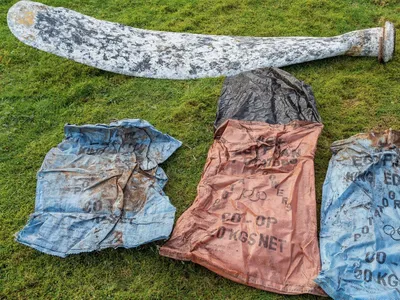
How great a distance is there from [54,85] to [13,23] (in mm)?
601

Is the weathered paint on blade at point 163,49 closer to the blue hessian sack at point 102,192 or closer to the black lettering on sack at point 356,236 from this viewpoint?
the blue hessian sack at point 102,192

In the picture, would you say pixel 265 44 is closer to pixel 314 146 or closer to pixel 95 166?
pixel 314 146

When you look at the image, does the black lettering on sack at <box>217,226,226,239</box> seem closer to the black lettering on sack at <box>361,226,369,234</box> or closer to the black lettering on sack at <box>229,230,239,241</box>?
the black lettering on sack at <box>229,230,239,241</box>

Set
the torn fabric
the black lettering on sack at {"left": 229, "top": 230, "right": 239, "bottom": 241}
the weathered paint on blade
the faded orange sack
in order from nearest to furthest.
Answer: the faded orange sack → the black lettering on sack at {"left": 229, "top": 230, "right": 239, "bottom": 241} → the torn fabric → the weathered paint on blade

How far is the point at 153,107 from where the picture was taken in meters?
3.69

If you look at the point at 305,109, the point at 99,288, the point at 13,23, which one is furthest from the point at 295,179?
the point at 13,23

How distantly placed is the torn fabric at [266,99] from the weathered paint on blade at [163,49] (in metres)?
0.36

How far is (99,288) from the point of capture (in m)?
2.47

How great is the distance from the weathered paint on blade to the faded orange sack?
96 cm

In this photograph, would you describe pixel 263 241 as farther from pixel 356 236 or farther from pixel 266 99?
pixel 266 99

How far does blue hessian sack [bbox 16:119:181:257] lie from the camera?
263 cm

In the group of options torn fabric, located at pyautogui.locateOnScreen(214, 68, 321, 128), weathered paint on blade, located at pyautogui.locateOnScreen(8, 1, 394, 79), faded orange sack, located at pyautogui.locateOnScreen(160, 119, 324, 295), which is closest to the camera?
faded orange sack, located at pyautogui.locateOnScreen(160, 119, 324, 295)

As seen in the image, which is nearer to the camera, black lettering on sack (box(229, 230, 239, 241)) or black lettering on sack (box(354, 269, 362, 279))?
black lettering on sack (box(354, 269, 362, 279))

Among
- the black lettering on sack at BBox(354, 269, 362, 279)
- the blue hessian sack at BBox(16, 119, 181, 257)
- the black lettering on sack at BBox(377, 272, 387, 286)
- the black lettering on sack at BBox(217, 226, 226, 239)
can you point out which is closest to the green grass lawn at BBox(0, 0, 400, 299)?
the blue hessian sack at BBox(16, 119, 181, 257)
